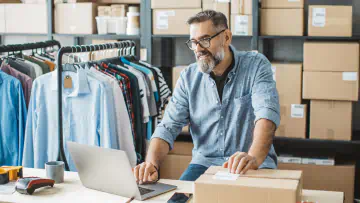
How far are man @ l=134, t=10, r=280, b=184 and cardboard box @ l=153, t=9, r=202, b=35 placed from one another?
1.36m

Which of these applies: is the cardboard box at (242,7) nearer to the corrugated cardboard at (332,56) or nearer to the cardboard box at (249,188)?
the corrugated cardboard at (332,56)

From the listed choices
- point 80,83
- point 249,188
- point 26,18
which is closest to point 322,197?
point 249,188

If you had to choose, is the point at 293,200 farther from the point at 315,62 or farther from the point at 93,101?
the point at 315,62

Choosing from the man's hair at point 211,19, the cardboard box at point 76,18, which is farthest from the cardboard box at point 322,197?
the cardboard box at point 76,18

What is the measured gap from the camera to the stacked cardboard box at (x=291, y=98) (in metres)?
3.65

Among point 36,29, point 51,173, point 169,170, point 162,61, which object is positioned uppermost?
point 36,29

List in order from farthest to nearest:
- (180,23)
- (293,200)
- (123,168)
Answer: (180,23) < (123,168) < (293,200)

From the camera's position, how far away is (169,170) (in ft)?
13.2

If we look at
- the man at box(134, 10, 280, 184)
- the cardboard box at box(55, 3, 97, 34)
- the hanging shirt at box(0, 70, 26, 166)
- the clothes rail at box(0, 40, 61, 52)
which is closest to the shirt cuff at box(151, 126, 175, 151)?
the man at box(134, 10, 280, 184)

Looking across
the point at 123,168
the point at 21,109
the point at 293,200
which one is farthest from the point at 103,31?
the point at 293,200

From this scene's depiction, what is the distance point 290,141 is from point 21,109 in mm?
1970

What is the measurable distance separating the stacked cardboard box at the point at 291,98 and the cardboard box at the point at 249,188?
2.07 metres

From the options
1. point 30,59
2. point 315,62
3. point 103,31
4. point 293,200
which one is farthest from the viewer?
point 103,31

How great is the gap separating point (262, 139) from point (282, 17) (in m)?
1.68
